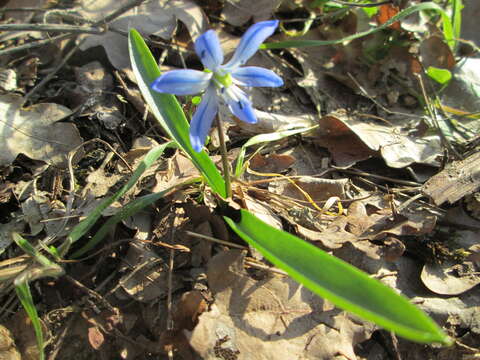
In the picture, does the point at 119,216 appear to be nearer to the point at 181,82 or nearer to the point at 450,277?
the point at 181,82

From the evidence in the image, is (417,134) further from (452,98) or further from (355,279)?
(355,279)

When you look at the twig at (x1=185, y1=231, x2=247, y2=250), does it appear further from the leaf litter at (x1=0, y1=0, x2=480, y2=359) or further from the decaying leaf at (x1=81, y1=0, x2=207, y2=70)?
the decaying leaf at (x1=81, y1=0, x2=207, y2=70)

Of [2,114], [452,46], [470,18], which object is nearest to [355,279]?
[2,114]

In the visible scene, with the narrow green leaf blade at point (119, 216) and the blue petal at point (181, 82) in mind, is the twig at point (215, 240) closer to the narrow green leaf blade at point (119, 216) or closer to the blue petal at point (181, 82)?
the narrow green leaf blade at point (119, 216)

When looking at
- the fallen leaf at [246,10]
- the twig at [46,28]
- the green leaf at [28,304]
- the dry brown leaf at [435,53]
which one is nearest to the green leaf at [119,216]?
the green leaf at [28,304]

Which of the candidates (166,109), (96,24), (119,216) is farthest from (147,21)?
(119,216)
